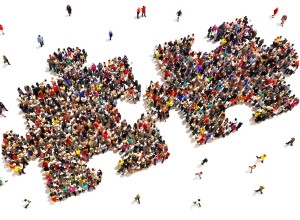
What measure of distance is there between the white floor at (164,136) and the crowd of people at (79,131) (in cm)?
105

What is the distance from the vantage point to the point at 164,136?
2942cm

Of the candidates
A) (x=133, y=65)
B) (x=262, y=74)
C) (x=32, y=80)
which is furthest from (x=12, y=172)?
(x=262, y=74)

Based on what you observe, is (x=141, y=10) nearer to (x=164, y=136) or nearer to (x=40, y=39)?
(x=40, y=39)

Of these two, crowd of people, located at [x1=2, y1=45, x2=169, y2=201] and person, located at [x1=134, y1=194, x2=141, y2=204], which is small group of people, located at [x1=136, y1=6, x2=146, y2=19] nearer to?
Result: crowd of people, located at [x1=2, y1=45, x2=169, y2=201]

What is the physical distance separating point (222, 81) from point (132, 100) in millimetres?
8380

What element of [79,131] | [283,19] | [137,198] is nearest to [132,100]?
[79,131]

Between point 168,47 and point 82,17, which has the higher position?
point 82,17

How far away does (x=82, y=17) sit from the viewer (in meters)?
39.1

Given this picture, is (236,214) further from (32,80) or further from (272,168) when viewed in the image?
(32,80)

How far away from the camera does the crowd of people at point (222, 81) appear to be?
1164 inches

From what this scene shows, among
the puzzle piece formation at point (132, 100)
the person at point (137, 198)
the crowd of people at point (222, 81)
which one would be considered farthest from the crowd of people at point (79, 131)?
the crowd of people at point (222, 81)

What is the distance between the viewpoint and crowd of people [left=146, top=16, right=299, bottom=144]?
29.6 metres

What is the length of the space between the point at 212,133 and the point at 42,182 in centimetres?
1386

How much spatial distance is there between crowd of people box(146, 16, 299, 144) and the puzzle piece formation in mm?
87
